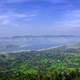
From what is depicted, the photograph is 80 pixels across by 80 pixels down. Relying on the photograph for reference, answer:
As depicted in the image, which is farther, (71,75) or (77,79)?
(71,75)

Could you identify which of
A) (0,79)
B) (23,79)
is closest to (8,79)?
(0,79)

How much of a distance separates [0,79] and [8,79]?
303cm

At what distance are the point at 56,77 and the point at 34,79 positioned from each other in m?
6.87

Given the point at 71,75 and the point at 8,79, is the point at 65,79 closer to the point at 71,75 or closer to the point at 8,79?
the point at 71,75

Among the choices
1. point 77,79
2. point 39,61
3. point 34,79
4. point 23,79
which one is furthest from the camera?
point 39,61

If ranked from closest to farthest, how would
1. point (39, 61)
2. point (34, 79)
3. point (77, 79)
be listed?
point (77, 79) → point (34, 79) → point (39, 61)

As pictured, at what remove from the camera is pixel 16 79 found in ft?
312

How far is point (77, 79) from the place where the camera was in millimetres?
80875

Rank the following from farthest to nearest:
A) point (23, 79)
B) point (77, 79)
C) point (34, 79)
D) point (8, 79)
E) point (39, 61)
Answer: point (39, 61) → point (8, 79) → point (23, 79) → point (34, 79) → point (77, 79)

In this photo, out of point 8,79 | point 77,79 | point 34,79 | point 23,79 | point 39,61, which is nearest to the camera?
point 77,79

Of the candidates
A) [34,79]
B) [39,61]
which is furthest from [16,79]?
[39,61]

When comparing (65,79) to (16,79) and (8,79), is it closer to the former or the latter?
(16,79)

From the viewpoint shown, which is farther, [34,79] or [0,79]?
[0,79]

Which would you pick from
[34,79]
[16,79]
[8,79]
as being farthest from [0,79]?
[34,79]
